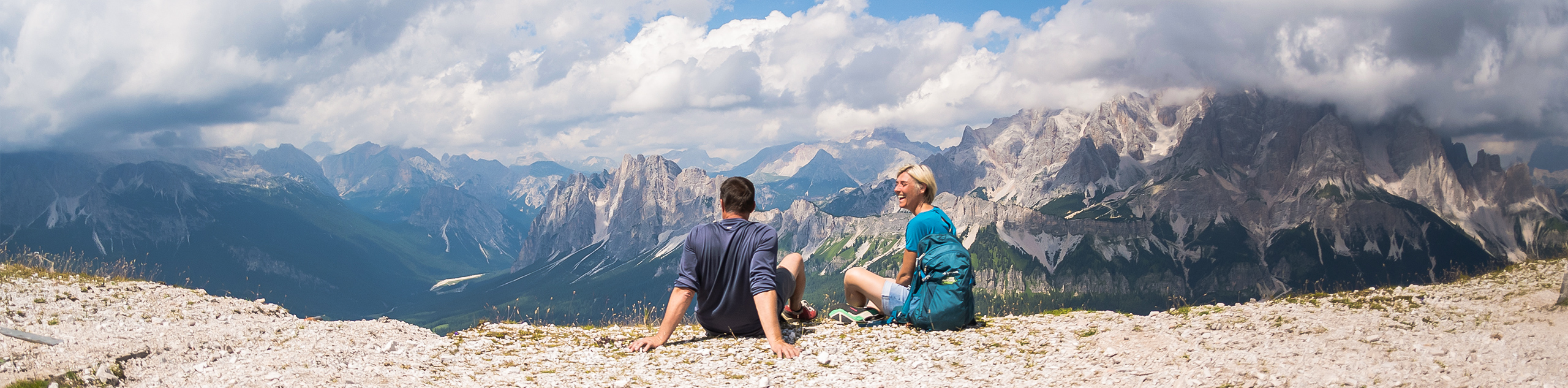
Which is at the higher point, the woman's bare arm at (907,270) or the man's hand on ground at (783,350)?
the woman's bare arm at (907,270)

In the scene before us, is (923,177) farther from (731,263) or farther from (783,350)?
(783,350)

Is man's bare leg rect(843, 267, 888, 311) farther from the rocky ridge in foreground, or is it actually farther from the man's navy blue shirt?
the man's navy blue shirt

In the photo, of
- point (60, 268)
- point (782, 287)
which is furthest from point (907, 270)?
point (60, 268)

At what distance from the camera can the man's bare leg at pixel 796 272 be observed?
12.8 meters

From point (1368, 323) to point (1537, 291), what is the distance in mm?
4557

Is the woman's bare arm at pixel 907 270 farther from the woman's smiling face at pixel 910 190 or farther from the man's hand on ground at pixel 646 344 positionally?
the man's hand on ground at pixel 646 344

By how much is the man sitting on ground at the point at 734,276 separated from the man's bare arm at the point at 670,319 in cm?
1

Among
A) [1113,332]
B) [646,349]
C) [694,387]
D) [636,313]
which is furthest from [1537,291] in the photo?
[636,313]

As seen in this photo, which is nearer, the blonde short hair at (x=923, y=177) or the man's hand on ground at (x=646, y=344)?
the man's hand on ground at (x=646, y=344)

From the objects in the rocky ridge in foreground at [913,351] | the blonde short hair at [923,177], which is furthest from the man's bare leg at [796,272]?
the blonde short hair at [923,177]

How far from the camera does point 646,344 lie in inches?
475

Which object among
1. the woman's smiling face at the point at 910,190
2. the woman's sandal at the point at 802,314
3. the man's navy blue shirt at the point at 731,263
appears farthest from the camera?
the woman's sandal at the point at 802,314

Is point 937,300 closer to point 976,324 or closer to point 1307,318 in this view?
point 976,324

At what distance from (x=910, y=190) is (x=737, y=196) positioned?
313 centimetres
